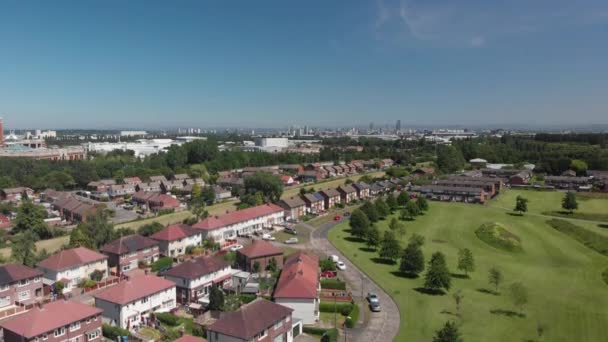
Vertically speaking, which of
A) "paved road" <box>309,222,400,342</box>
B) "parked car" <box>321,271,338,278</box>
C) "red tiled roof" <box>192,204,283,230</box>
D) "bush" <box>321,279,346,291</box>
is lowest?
"paved road" <box>309,222,400,342</box>

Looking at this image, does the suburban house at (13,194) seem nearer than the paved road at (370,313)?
No

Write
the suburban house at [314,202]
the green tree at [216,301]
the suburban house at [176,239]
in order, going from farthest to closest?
the suburban house at [314,202] → the suburban house at [176,239] → the green tree at [216,301]

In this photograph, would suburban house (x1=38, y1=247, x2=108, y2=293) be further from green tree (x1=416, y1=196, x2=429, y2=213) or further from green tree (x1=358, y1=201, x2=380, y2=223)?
green tree (x1=416, y1=196, x2=429, y2=213)

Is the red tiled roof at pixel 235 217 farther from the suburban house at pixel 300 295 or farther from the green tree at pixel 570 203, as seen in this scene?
the green tree at pixel 570 203

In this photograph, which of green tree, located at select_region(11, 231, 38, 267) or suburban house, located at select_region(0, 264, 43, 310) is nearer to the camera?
suburban house, located at select_region(0, 264, 43, 310)

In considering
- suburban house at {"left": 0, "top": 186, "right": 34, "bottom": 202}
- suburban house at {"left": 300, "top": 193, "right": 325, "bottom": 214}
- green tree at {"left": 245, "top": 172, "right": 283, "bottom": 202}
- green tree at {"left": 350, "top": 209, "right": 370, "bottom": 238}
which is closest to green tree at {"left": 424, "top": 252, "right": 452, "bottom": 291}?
green tree at {"left": 350, "top": 209, "right": 370, "bottom": 238}

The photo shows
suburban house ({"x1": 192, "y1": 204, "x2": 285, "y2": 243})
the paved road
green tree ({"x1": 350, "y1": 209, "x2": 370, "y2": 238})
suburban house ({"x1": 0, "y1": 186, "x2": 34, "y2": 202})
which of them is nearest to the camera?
the paved road

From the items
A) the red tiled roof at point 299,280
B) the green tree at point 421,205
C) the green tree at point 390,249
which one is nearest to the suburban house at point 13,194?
the red tiled roof at point 299,280
